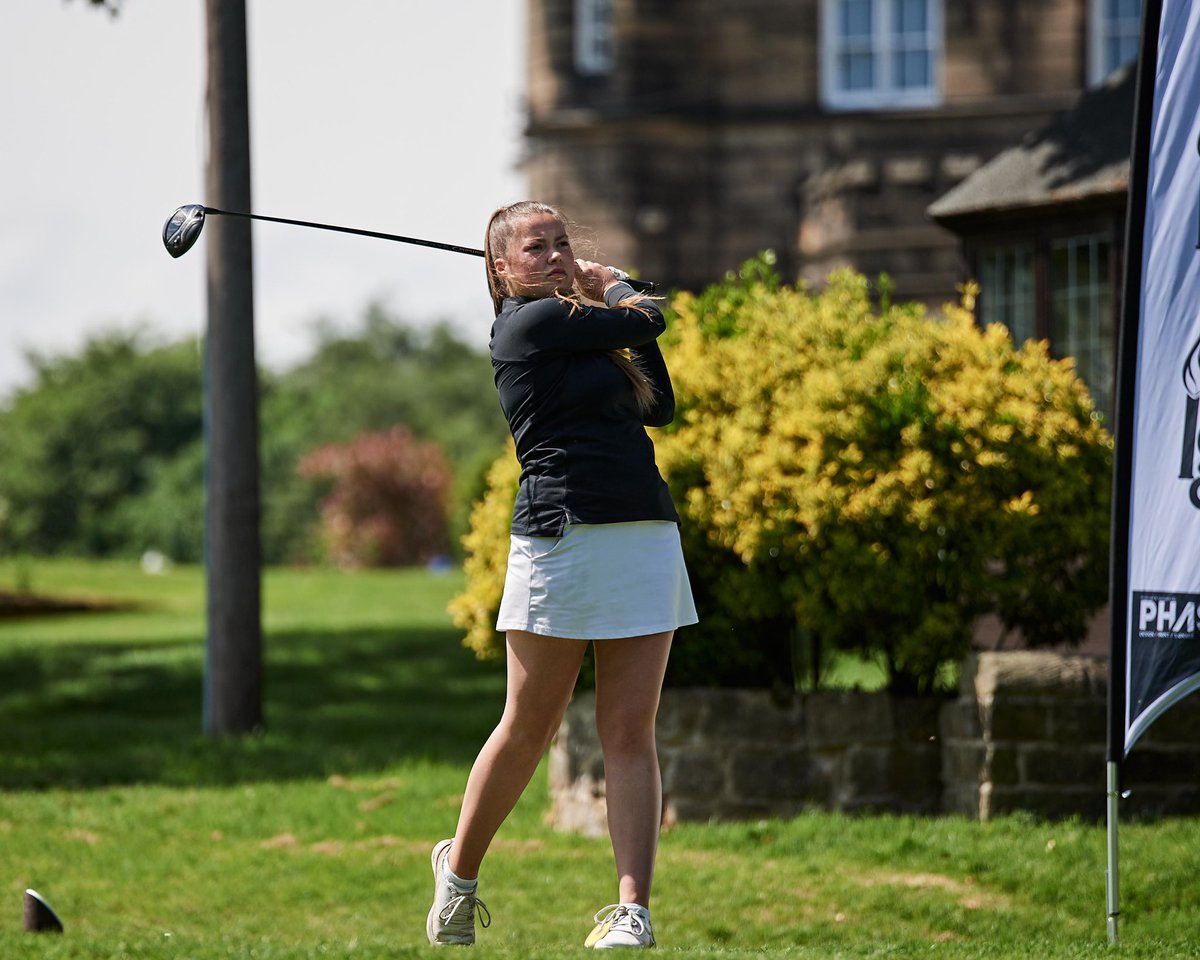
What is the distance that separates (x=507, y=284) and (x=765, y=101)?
672 inches

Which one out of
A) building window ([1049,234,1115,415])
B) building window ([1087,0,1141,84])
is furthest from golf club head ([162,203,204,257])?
building window ([1087,0,1141,84])

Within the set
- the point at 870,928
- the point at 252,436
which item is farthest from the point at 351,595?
the point at 870,928

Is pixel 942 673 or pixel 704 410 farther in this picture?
pixel 942 673

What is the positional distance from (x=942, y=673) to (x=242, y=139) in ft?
18.5

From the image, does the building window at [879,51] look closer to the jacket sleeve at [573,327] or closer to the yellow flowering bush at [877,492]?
the yellow flowering bush at [877,492]

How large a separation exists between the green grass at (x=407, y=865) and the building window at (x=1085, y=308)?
16.3 feet

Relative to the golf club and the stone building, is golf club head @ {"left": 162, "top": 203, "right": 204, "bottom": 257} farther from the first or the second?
the stone building

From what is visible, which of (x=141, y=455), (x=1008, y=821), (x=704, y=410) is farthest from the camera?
(x=141, y=455)

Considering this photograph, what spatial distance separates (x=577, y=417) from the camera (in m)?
4.86

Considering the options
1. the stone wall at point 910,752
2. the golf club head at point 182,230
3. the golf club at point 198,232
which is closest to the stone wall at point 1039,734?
the stone wall at point 910,752

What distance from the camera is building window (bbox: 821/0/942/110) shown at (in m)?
21.4

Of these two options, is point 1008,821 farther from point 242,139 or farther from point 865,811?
point 242,139

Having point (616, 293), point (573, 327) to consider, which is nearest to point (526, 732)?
point (573, 327)

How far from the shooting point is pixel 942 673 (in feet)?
30.3
